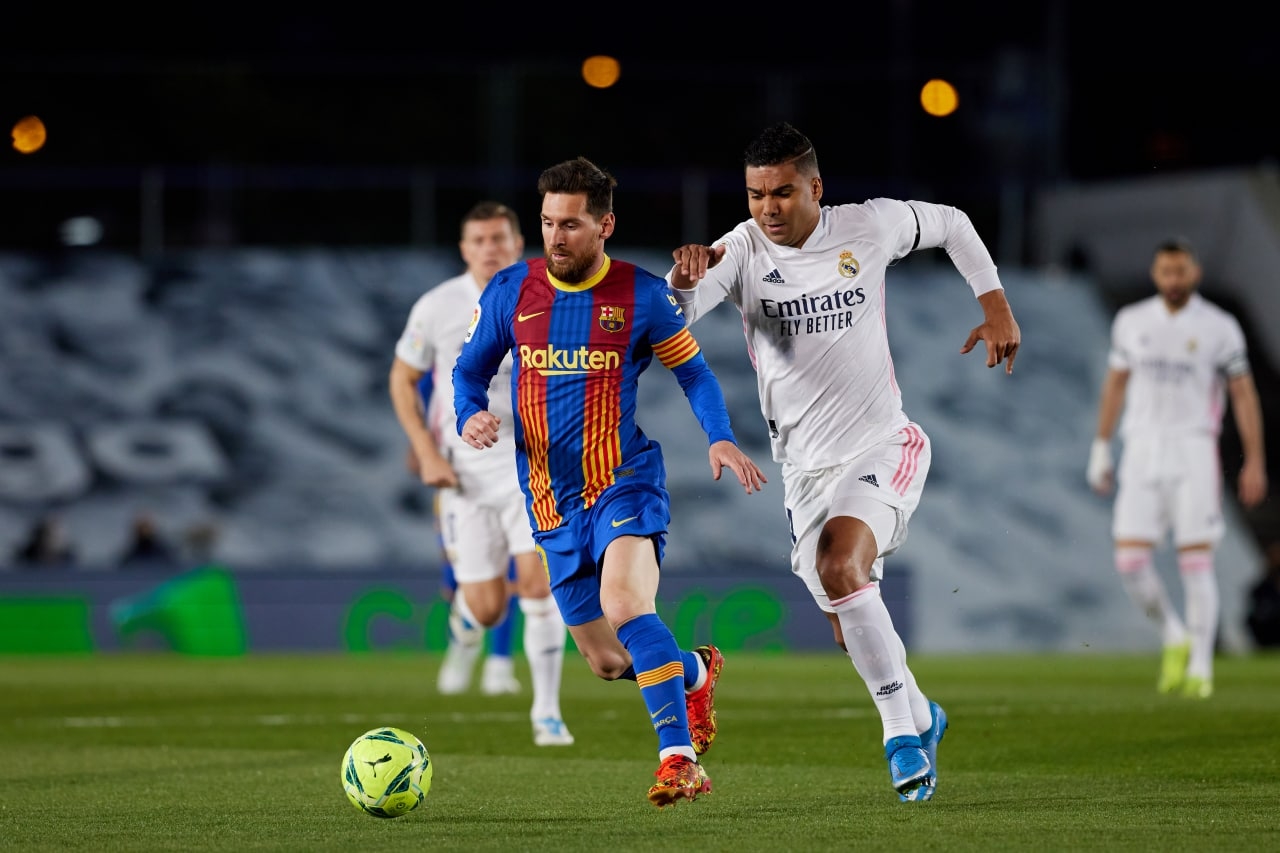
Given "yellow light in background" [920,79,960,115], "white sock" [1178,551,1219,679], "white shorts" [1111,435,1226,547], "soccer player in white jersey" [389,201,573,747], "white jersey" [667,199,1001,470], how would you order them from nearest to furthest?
"white jersey" [667,199,1001,470] < "soccer player in white jersey" [389,201,573,747] < "white sock" [1178,551,1219,679] < "white shorts" [1111,435,1226,547] < "yellow light in background" [920,79,960,115]

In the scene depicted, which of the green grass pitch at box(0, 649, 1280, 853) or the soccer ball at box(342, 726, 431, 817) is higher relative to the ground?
the soccer ball at box(342, 726, 431, 817)

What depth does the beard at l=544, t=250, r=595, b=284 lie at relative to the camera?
684cm

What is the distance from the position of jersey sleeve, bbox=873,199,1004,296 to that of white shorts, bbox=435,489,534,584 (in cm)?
343

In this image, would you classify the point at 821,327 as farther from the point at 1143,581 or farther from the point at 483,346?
the point at 1143,581

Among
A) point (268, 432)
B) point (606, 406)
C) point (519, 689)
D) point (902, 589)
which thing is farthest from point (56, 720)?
point (268, 432)

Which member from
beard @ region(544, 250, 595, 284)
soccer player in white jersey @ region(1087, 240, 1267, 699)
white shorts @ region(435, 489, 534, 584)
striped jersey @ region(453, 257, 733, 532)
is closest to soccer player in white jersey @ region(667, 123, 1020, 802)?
striped jersey @ region(453, 257, 733, 532)

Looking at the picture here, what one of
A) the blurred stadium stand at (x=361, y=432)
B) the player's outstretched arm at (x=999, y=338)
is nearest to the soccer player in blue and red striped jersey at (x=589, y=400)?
the player's outstretched arm at (x=999, y=338)

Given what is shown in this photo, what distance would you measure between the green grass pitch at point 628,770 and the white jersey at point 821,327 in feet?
4.22

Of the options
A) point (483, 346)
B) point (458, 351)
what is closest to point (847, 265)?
point (483, 346)

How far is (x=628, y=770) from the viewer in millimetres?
7957

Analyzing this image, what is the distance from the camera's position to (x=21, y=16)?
26.0 m

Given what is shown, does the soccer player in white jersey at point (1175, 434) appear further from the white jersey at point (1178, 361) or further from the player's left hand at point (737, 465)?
the player's left hand at point (737, 465)

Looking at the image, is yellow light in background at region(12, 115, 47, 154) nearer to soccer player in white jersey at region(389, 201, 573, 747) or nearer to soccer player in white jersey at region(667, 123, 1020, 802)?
soccer player in white jersey at region(389, 201, 573, 747)

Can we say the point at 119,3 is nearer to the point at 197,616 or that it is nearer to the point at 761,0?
the point at 761,0
